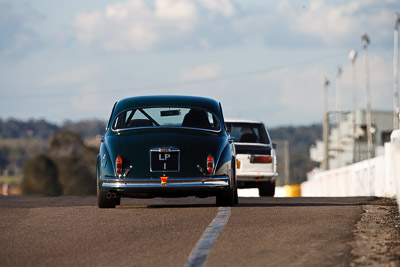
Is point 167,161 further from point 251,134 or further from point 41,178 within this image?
point 41,178

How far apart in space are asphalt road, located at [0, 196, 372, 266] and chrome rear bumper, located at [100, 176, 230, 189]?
33 centimetres

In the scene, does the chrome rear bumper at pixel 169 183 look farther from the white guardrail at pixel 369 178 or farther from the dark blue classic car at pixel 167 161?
the white guardrail at pixel 369 178

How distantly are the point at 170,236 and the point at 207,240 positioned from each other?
22.2 inches

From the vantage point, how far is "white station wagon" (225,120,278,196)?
21766mm

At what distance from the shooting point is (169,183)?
13.1m

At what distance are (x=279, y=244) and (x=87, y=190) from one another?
4158 inches

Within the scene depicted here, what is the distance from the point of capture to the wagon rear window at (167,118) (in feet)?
46.6

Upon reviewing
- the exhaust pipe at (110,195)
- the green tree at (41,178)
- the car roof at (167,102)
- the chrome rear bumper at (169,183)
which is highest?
the car roof at (167,102)

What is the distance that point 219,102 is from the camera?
15.3 meters

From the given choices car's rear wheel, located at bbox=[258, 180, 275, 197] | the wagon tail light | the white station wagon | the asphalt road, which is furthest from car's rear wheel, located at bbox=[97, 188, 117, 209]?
car's rear wheel, located at bbox=[258, 180, 275, 197]

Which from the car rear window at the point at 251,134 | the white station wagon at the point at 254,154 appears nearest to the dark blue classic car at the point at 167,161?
the white station wagon at the point at 254,154

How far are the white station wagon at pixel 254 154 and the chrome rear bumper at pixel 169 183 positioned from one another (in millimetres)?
8395

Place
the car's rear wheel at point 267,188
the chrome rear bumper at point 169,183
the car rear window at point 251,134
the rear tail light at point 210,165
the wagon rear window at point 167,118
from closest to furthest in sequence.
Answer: the chrome rear bumper at point 169,183 → the rear tail light at point 210,165 → the wagon rear window at point 167,118 → the car rear window at point 251,134 → the car's rear wheel at point 267,188

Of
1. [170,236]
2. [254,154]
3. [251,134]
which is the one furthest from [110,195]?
[251,134]
